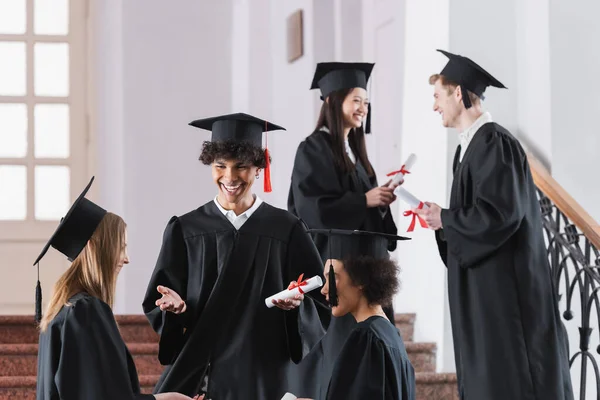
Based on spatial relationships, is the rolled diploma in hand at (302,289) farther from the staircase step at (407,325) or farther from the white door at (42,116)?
the white door at (42,116)

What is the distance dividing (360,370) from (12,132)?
6023 millimetres

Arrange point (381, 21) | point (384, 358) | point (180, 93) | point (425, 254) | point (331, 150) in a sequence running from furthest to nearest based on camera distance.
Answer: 1. point (180, 93)
2. point (381, 21)
3. point (425, 254)
4. point (331, 150)
5. point (384, 358)

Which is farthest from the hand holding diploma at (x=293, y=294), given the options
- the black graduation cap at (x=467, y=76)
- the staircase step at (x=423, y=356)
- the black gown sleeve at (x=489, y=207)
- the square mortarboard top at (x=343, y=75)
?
the staircase step at (x=423, y=356)

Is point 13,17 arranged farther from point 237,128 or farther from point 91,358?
point 91,358

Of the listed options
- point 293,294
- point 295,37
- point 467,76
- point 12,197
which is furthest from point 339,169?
point 12,197

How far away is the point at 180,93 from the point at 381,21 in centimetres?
179

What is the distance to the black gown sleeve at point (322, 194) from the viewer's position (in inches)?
209

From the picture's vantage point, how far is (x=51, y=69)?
9.27m

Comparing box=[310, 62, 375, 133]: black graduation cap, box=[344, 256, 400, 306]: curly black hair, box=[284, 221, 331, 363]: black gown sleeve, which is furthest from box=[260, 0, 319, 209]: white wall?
box=[344, 256, 400, 306]: curly black hair

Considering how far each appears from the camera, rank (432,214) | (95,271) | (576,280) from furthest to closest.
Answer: (576,280) → (432,214) → (95,271)

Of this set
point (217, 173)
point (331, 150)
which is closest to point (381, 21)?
point (331, 150)

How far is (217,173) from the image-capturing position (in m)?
4.23

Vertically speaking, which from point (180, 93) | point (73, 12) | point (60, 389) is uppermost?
point (73, 12)

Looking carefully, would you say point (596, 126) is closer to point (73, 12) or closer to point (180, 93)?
point (180, 93)
